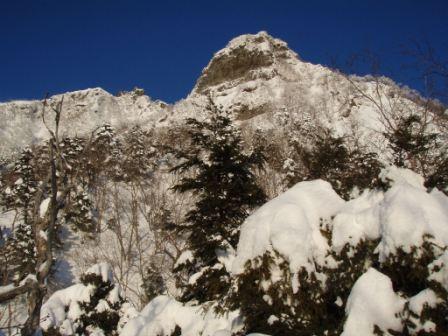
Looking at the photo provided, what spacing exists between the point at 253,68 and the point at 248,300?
70.9 m

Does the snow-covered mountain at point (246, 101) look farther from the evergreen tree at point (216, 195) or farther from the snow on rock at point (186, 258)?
the snow on rock at point (186, 258)

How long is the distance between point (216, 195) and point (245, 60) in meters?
69.6

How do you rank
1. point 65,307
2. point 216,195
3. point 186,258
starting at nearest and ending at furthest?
point 216,195
point 186,258
point 65,307

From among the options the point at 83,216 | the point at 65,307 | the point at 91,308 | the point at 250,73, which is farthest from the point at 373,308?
the point at 250,73

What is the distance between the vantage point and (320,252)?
188 inches

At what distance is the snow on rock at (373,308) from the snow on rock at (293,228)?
2.79ft

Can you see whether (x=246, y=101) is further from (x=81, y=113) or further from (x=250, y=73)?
(x=81, y=113)

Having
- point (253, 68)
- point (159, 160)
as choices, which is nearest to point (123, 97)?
point (253, 68)

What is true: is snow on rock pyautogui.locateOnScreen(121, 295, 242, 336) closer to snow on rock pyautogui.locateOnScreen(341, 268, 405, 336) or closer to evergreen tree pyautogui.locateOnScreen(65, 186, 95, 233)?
snow on rock pyautogui.locateOnScreen(341, 268, 405, 336)

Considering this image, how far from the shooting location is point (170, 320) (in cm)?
709

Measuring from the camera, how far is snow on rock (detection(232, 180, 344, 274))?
4699 millimetres

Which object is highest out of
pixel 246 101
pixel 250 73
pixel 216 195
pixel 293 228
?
pixel 250 73

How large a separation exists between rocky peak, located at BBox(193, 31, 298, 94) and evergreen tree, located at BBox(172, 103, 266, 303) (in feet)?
199

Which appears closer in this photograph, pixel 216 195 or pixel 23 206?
pixel 216 195
